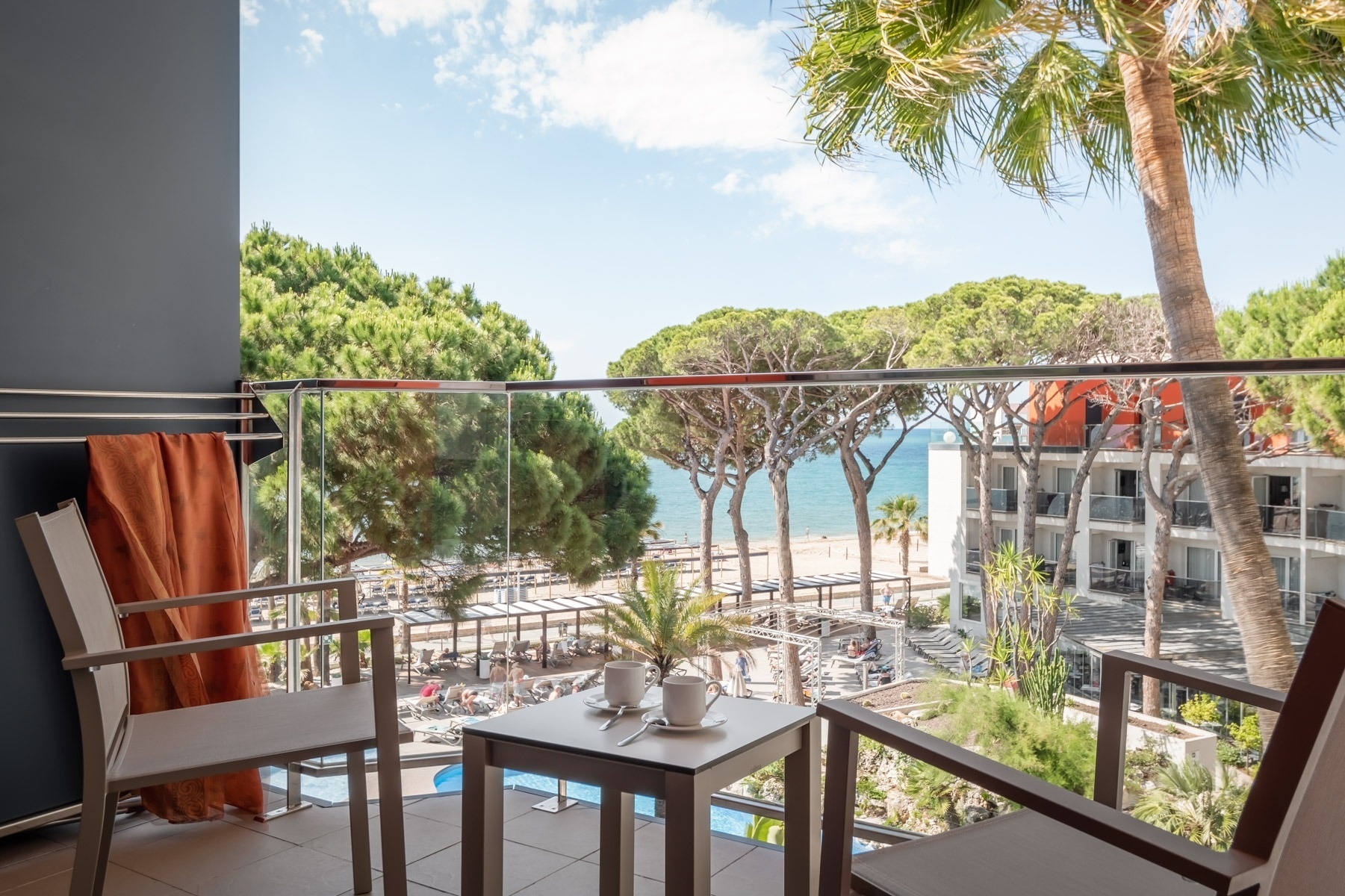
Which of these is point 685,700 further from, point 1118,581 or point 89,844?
point 1118,581

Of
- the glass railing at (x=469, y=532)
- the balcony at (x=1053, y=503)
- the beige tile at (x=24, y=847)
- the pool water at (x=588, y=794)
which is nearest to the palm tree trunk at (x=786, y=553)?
the glass railing at (x=469, y=532)

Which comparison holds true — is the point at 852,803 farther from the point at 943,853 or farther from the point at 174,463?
the point at 174,463

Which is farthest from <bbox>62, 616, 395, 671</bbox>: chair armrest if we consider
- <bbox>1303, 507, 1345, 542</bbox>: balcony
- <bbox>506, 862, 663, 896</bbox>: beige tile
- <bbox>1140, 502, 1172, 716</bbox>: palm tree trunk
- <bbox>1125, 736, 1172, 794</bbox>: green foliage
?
<bbox>1303, 507, 1345, 542</bbox>: balcony

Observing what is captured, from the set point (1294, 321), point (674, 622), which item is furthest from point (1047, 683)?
point (1294, 321)

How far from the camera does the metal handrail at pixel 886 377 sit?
1836 millimetres

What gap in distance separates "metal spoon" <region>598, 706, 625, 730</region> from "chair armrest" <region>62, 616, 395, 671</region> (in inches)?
19.7

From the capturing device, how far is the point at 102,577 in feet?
6.16

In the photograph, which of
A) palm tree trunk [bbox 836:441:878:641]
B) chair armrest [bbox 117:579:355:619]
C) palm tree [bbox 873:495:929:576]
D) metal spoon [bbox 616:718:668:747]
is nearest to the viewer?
metal spoon [bbox 616:718:668:747]

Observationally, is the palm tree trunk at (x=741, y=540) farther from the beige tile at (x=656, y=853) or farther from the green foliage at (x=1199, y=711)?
the beige tile at (x=656, y=853)

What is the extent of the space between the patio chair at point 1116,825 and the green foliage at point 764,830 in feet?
3.50

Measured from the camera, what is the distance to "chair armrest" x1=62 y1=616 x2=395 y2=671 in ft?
5.01

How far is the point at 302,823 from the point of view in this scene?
2387 mm

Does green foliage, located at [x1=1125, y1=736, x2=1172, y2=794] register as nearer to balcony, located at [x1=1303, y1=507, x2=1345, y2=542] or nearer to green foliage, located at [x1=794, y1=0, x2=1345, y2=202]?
balcony, located at [x1=1303, y1=507, x2=1345, y2=542]

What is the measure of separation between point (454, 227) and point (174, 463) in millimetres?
29052
